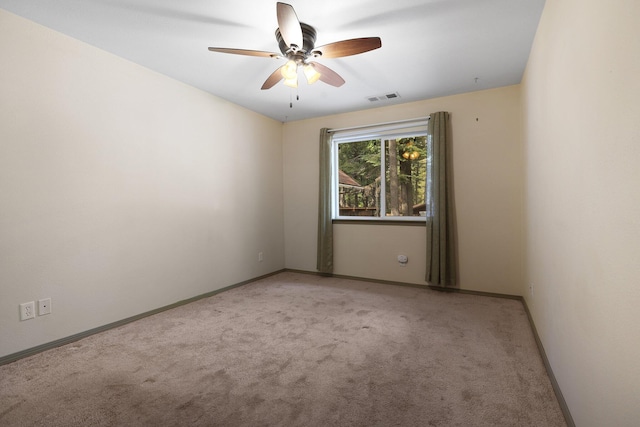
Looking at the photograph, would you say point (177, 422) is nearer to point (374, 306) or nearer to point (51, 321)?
point (51, 321)

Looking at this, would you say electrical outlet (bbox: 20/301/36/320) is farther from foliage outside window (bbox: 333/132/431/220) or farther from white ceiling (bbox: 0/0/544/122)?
foliage outside window (bbox: 333/132/431/220)

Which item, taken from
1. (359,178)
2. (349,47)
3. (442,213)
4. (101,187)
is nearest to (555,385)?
(442,213)

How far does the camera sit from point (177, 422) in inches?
59.1

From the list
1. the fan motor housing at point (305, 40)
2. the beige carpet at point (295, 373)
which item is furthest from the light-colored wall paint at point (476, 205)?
the fan motor housing at point (305, 40)

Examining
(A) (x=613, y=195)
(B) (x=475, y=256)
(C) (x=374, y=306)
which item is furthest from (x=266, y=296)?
(A) (x=613, y=195)

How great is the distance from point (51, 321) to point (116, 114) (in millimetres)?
1803

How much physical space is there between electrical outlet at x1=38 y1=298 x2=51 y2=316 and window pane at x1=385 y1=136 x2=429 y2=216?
3.73 meters

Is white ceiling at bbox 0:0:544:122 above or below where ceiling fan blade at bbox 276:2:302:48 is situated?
above

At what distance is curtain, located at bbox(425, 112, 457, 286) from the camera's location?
144 inches

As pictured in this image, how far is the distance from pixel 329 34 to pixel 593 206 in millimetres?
2137

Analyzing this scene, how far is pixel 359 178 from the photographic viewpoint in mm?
4570

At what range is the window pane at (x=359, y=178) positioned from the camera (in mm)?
4414

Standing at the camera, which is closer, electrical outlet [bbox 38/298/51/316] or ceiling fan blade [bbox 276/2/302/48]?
ceiling fan blade [bbox 276/2/302/48]

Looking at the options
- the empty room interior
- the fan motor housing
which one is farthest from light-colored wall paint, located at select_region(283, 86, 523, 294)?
the fan motor housing
